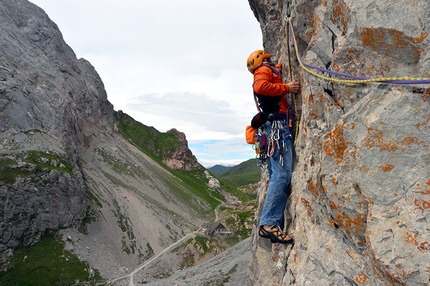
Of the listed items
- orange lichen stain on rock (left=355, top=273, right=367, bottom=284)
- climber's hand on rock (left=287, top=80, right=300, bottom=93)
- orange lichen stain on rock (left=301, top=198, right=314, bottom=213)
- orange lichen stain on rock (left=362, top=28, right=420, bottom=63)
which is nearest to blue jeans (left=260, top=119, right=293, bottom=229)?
orange lichen stain on rock (left=301, top=198, right=314, bottom=213)

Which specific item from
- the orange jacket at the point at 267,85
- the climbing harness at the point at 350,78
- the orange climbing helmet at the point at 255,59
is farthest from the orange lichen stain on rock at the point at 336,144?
the orange climbing helmet at the point at 255,59

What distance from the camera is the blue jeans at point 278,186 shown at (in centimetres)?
913

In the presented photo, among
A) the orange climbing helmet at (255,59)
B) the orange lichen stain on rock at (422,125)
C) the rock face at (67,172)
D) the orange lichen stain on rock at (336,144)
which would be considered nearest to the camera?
the orange lichen stain on rock at (422,125)

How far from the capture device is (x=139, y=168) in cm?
10194

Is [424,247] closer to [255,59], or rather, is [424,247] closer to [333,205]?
[333,205]

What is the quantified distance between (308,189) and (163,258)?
2388 inches

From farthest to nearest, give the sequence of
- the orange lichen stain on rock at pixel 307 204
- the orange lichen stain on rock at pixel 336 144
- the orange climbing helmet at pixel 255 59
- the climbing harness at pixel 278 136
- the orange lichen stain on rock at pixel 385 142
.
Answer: the orange climbing helmet at pixel 255 59 < the climbing harness at pixel 278 136 < the orange lichen stain on rock at pixel 307 204 < the orange lichen stain on rock at pixel 336 144 < the orange lichen stain on rock at pixel 385 142

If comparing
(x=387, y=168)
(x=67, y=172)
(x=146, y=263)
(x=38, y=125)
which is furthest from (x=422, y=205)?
(x=38, y=125)

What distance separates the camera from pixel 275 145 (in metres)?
9.34

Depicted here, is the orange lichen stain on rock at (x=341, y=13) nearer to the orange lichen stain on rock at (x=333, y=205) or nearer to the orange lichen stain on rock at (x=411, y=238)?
the orange lichen stain on rock at (x=333, y=205)

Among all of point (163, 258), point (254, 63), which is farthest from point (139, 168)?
point (254, 63)

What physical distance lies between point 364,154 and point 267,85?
3754mm

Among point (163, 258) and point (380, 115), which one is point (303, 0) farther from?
point (163, 258)

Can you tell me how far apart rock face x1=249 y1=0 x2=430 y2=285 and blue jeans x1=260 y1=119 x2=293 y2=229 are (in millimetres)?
566
